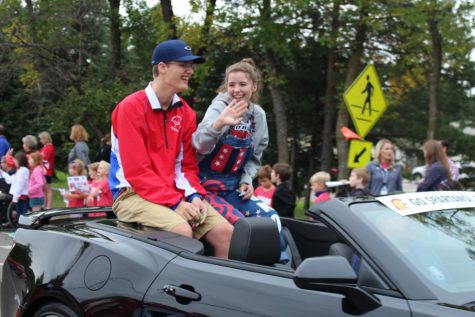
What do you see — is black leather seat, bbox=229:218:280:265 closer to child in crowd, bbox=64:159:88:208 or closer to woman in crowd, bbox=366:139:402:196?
woman in crowd, bbox=366:139:402:196

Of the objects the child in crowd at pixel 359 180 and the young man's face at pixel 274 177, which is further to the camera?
the young man's face at pixel 274 177

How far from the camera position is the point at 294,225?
14.8ft

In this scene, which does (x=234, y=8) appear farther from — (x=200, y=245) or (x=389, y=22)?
(x=200, y=245)

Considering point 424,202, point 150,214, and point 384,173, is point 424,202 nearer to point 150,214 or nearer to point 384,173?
point 150,214

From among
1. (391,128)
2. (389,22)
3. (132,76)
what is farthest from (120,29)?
(391,128)

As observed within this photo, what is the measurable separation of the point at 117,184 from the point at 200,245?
3.01 feet

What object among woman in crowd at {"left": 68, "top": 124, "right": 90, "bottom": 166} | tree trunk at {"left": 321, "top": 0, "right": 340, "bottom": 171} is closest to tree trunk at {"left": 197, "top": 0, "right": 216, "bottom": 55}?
tree trunk at {"left": 321, "top": 0, "right": 340, "bottom": 171}

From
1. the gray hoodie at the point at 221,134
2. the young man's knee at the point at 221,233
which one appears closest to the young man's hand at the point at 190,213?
the young man's knee at the point at 221,233

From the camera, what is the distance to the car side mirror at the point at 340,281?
8.50 ft

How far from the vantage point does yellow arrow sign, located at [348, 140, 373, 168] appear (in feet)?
31.5

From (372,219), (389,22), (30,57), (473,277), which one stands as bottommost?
(473,277)

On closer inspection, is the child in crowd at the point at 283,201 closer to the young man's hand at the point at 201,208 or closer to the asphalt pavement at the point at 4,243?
the asphalt pavement at the point at 4,243

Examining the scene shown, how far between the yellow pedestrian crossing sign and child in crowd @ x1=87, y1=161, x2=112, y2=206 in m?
3.55

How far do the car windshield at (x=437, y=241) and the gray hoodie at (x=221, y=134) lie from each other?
1.42m
